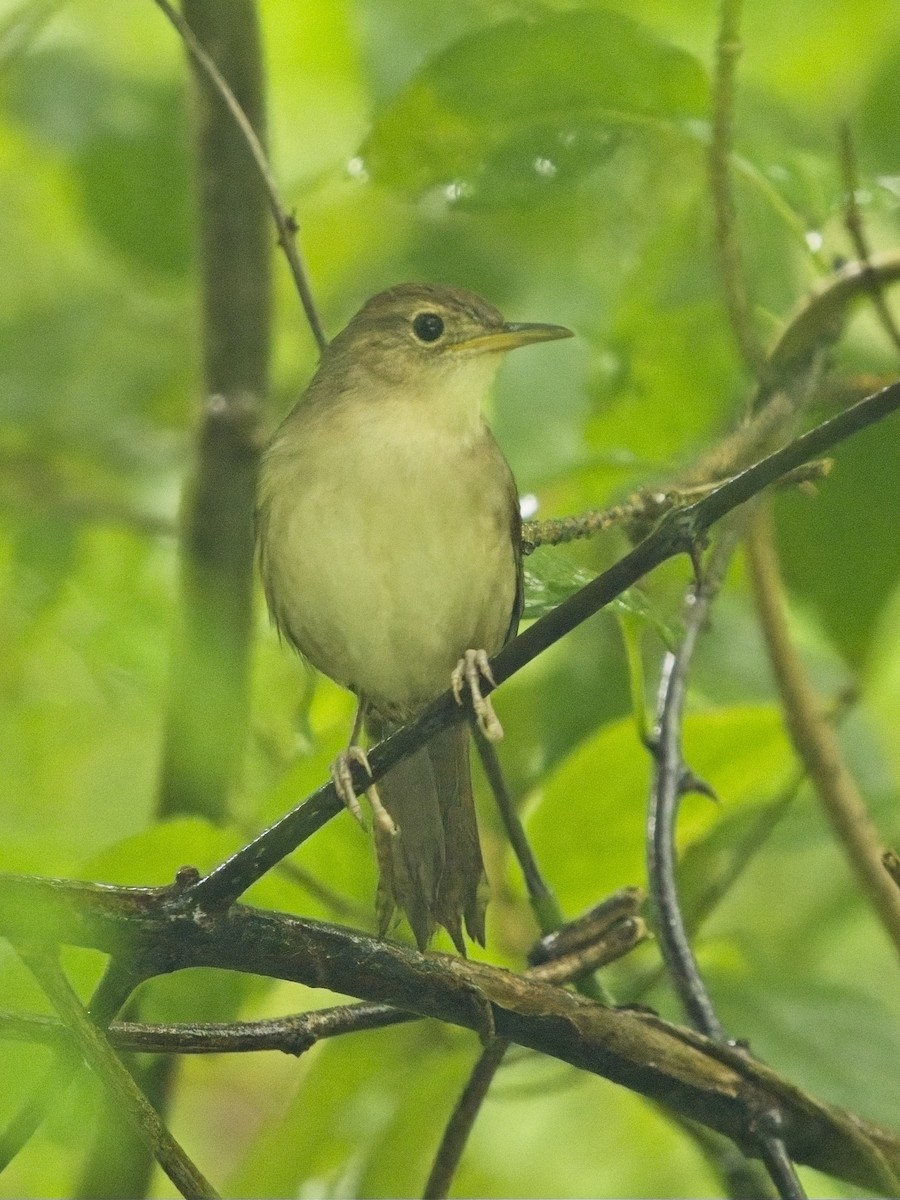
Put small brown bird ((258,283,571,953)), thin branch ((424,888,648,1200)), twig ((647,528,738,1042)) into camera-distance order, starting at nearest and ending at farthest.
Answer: thin branch ((424,888,648,1200)) < twig ((647,528,738,1042)) < small brown bird ((258,283,571,953))

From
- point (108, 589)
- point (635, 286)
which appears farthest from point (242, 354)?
point (635, 286)

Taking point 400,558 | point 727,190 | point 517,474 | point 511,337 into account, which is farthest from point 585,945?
point 517,474

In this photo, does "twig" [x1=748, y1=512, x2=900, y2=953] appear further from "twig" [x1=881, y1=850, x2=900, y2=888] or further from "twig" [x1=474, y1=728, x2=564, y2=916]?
"twig" [x1=881, y1=850, x2=900, y2=888]

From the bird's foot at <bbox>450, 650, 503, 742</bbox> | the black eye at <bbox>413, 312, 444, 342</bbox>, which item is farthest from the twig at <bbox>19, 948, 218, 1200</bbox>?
the black eye at <bbox>413, 312, 444, 342</bbox>

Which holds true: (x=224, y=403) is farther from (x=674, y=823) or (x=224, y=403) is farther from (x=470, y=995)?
(x=470, y=995)

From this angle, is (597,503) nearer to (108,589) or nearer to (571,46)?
(571,46)

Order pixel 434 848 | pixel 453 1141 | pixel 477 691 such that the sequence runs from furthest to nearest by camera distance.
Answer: pixel 434 848
pixel 453 1141
pixel 477 691

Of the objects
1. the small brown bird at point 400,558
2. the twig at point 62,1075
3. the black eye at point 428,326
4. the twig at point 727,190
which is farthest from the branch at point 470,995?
the black eye at point 428,326
